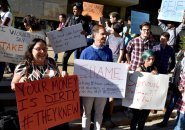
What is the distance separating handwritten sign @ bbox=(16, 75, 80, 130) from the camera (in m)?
3.41

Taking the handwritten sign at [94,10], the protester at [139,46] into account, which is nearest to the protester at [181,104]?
the protester at [139,46]

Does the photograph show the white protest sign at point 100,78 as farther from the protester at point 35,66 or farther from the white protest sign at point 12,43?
the white protest sign at point 12,43

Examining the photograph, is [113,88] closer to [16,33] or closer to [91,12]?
[16,33]

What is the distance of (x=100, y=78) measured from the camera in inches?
178

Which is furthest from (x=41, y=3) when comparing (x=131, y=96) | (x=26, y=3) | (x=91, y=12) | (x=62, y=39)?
(x=131, y=96)

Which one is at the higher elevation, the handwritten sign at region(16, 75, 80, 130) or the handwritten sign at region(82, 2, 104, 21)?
the handwritten sign at region(82, 2, 104, 21)

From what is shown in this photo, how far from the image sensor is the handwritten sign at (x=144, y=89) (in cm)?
471

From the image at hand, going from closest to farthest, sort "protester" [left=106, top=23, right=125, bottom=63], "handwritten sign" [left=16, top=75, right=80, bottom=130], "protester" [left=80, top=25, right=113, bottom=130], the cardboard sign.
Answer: "handwritten sign" [left=16, top=75, right=80, bottom=130] → "protester" [left=80, top=25, right=113, bottom=130] → "protester" [left=106, top=23, right=125, bottom=63] → the cardboard sign

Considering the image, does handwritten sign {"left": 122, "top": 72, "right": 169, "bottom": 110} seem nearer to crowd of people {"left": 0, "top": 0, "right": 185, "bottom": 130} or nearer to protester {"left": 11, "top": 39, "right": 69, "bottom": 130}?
crowd of people {"left": 0, "top": 0, "right": 185, "bottom": 130}

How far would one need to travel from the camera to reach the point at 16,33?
5043 mm

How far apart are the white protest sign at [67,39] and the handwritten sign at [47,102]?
206 cm

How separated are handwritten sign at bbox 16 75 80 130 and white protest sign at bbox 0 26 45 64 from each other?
1.53m

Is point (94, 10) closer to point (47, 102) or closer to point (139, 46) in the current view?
point (139, 46)

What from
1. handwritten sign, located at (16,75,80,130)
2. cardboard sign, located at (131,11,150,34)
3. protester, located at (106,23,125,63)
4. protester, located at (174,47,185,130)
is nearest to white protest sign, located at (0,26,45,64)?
protester, located at (106,23,125,63)
